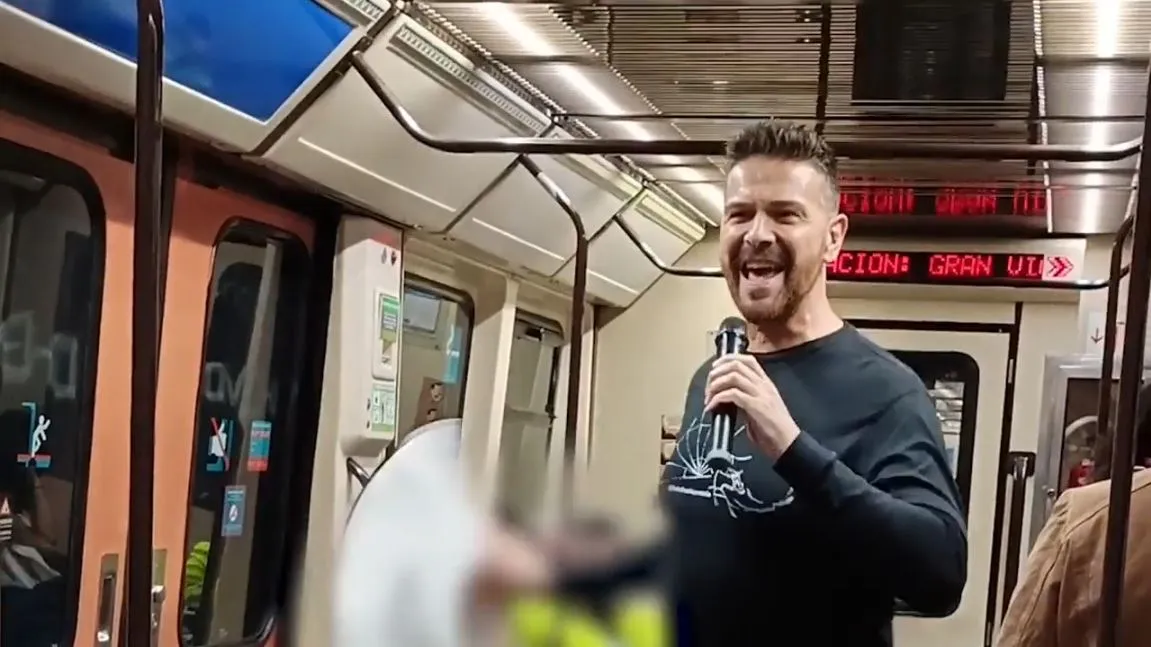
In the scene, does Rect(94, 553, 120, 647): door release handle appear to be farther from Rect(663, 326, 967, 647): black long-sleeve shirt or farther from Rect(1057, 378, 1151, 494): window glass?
Rect(1057, 378, 1151, 494): window glass

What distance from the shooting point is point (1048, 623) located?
1.93 m

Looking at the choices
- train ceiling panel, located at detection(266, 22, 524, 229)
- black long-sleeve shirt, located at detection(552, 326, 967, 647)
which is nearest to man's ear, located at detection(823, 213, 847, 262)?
black long-sleeve shirt, located at detection(552, 326, 967, 647)

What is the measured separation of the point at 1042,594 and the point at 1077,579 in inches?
2.5

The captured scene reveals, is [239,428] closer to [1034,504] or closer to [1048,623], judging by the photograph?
[1048,623]

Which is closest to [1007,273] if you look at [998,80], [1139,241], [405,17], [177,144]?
[998,80]

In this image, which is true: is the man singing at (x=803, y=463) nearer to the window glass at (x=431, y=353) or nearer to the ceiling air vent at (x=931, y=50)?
the ceiling air vent at (x=931, y=50)

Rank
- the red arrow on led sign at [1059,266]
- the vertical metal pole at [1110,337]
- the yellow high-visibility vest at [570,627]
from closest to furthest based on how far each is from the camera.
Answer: the yellow high-visibility vest at [570,627]
the vertical metal pole at [1110,337]
the red arrow on led sign at [1059,266]

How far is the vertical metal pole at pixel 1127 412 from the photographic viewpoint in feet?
3.41

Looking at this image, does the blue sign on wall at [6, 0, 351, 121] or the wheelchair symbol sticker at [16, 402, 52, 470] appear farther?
the wheelchair symbol sticker at [16, 402, 52, 470]

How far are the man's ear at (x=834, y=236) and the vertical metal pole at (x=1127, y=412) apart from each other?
691 millimetres

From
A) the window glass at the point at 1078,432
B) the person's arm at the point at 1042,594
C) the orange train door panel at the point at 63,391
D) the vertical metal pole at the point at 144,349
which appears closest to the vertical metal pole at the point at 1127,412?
the vertical metal pole at the point at 144,349

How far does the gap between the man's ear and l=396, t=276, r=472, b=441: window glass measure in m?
2.39

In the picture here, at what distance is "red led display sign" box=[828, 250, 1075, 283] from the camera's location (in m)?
5.49

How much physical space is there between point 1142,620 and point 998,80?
5.68ft
